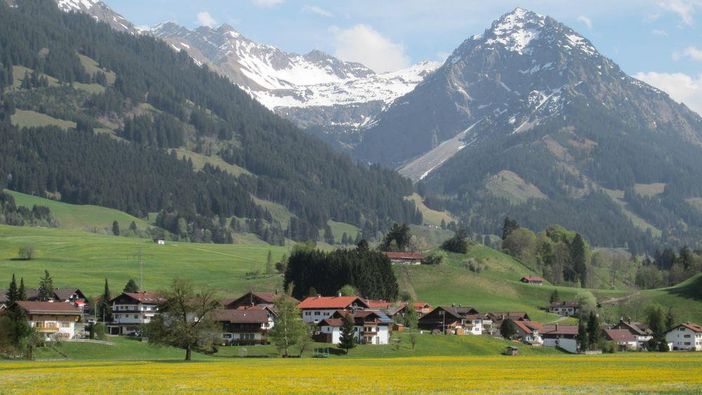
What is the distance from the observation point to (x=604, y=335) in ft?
648

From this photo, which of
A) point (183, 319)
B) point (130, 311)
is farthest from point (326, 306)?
point (183, 319)

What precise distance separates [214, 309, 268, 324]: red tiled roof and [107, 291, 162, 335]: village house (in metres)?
17.0

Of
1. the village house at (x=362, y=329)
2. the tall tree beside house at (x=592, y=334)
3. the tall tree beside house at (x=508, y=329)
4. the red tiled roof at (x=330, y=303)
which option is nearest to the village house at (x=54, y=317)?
the village house at (x=362, y=329)

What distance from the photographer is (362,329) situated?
172000mm

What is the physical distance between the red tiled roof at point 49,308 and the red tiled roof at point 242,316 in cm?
2138

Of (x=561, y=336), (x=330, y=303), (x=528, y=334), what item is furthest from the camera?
(x=528, y=334)

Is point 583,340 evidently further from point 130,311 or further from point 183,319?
point 130,311

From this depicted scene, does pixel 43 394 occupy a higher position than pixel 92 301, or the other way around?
pixel 92 301

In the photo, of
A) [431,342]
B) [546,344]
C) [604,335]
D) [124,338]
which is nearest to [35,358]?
[124,338]

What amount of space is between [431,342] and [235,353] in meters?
29.9

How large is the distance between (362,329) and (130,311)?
41.9m

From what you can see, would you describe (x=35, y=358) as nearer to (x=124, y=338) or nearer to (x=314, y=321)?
(x=124, y=338)

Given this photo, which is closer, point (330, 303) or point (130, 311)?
point (130, 311)

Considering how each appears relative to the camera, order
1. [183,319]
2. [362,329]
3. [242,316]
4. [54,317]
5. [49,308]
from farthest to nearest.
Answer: [242,316], [362,329], [54,317], [49,308], [183,319]
